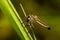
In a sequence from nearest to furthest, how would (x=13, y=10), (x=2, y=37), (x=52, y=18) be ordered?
(x=13, y=10)
(x=2, y=37)
(x=52, y=18)

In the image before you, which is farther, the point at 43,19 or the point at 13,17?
the point at 43,19

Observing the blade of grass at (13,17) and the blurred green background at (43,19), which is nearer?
the blade of grass at (13,17)

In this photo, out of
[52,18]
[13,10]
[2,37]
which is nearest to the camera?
[13,10]

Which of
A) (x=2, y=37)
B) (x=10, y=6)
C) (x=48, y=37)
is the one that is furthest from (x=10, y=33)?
(x=10, y=6)

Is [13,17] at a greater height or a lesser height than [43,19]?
lesser

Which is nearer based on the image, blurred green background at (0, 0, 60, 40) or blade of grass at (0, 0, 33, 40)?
blade of grass at (0, 0, 33, 40)

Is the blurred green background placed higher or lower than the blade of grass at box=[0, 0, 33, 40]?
higher

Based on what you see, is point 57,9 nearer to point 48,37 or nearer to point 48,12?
point 48,12

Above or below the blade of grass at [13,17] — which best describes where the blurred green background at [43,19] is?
above
